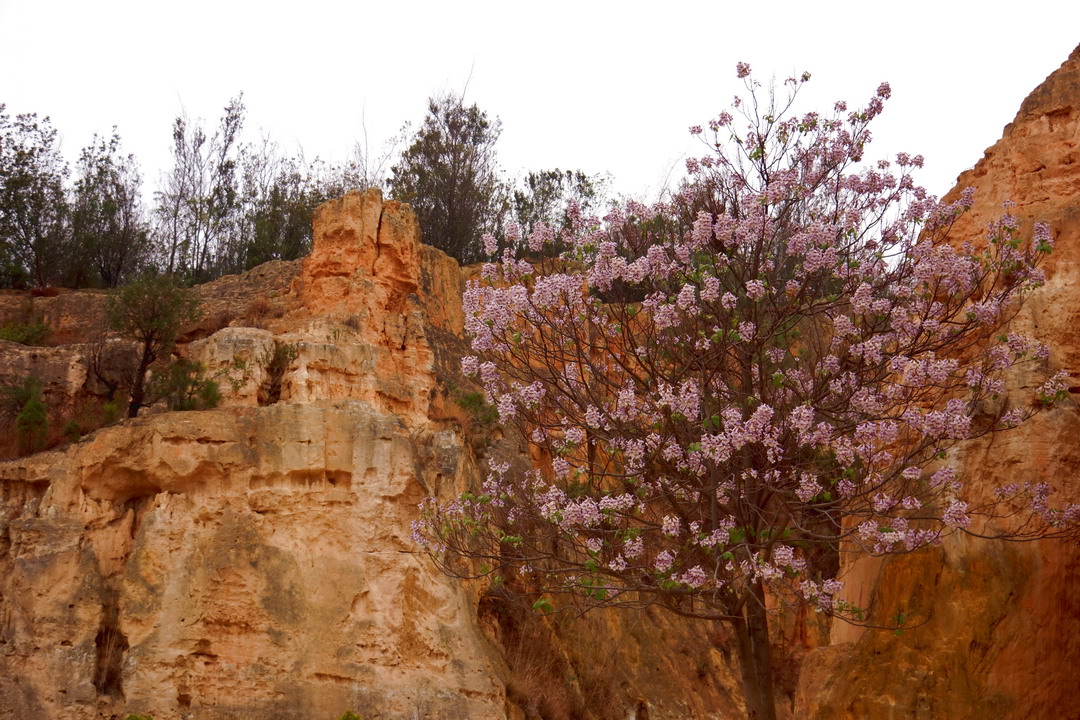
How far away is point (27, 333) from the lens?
1930 cm

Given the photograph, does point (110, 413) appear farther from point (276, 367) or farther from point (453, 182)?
point (453, 182)

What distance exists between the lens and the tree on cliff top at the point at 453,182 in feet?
84.4

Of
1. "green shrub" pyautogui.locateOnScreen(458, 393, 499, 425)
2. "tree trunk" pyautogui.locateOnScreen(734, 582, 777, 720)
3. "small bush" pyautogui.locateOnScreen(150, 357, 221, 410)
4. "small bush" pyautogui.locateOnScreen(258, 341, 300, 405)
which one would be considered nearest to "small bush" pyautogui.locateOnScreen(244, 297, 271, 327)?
"small bush" pyautogui.locateOnScreen(258, 341, 300, 405)

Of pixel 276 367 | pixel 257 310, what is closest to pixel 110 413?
pixel 276 367

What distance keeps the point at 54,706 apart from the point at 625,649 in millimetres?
8679

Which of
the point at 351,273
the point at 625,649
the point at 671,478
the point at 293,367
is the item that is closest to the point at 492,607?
the point at 625,649

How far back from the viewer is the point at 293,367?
1672 centimetres

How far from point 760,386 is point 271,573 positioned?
814 centimetres

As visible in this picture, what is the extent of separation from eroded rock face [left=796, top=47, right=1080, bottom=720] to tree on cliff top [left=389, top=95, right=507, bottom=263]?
15372mm

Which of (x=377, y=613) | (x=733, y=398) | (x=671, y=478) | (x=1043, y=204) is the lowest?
(x=377, y=613)

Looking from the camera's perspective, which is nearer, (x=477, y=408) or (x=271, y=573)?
(x=271, y=573)

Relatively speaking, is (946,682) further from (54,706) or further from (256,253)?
(256,253)

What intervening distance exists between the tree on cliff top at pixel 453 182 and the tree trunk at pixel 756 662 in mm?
A: 16309

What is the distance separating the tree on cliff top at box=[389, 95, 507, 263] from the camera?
1013 inches
